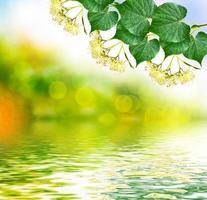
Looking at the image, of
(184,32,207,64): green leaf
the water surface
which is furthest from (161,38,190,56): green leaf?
the water surface

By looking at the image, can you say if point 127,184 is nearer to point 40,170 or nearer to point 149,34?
point 40,170

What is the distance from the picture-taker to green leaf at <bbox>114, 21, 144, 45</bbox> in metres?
1.04

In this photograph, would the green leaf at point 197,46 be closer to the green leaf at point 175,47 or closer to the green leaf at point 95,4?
the green leaf at point 175,47

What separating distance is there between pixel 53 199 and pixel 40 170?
5915 mm

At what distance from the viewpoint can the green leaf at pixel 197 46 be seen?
3.35 feet

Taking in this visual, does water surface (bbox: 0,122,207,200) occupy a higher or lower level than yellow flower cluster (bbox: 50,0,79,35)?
higher

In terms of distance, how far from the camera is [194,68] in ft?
3.67

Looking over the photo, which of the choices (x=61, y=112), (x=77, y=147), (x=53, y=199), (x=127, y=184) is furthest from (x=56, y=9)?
(x=61, y=112)

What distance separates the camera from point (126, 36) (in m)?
1.05

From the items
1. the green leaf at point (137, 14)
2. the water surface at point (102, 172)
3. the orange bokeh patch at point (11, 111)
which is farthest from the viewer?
the orange bokeh patch at point (11, 111)

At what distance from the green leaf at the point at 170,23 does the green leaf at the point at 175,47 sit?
0.01m

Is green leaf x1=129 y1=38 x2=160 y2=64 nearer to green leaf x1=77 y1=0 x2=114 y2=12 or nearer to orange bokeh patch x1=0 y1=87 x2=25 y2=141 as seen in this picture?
green leaf x1=77 y1=0 x2=114 y2=12

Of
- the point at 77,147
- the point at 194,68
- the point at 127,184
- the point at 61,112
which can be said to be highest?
the point at 61,112

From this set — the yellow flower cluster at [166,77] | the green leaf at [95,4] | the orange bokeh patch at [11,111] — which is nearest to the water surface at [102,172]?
the yellow flower cluster at [166,77]
